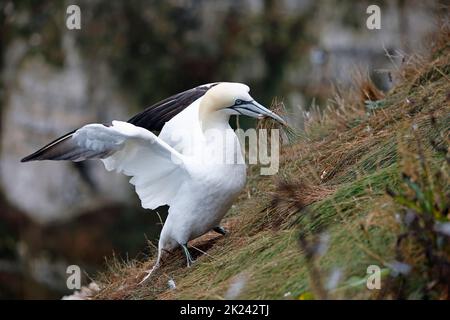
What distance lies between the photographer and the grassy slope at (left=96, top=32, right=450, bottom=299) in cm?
438

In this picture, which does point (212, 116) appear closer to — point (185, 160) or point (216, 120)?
point (216, 120)

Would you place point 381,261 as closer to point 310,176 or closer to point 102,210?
point 310,176

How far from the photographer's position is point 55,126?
15.3 meters

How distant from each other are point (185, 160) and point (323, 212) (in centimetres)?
127

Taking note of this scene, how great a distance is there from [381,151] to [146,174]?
5.37 ft

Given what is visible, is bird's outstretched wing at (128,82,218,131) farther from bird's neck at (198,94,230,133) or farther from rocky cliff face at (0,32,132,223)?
rocky cliff face at (0,32,132,223)

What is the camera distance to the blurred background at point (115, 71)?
48.8 feet

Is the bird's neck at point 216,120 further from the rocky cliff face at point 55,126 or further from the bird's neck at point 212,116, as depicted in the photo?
the rocky cliff face at point 55,126

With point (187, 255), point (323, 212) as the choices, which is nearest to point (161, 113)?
point (187, 255)

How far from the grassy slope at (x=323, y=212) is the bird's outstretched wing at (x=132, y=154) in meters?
0.55

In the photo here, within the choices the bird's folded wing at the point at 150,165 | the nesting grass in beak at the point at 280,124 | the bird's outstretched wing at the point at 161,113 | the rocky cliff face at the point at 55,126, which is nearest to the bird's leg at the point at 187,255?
the bird's folded wing at the point at 150,165

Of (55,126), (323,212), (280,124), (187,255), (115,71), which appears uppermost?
(115,71)

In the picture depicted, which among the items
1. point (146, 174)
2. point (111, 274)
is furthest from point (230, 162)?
point (111, 274)
